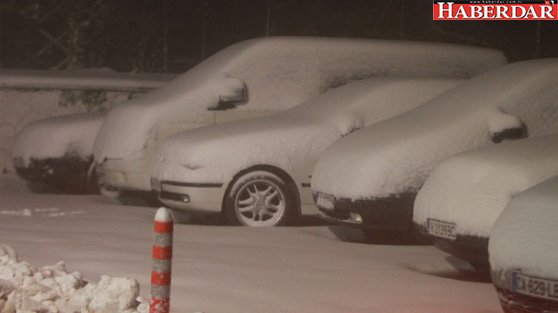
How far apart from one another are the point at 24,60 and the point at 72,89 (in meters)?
2.87

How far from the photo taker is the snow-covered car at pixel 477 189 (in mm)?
8453

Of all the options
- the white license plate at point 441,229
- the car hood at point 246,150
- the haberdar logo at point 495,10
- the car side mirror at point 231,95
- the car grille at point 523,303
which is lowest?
the car grille at point 523,303

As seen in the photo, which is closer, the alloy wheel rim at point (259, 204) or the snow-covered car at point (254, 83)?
the alloy wheel rim at point (259, 204)

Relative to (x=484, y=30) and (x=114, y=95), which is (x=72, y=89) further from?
(x=484, y=30)

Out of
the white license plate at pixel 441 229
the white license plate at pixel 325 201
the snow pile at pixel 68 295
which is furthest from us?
the white license plate at pixel 325 201

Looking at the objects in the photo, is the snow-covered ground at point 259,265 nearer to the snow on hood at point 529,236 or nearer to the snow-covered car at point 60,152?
the snow on hood at point 529,236

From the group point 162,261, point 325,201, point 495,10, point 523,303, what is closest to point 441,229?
point 523,303

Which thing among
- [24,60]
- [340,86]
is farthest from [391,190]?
[24,60]

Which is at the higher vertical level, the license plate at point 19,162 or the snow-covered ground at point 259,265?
the license plate at point 19,162

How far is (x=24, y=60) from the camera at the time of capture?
783 inches

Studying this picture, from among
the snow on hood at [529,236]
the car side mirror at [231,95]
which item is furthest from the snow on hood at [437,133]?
the snow on hood at [529,236]

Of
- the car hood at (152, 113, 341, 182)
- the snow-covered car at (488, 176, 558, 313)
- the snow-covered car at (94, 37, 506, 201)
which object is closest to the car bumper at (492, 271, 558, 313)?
the snow-covered car at (488, 176, 558, 313)

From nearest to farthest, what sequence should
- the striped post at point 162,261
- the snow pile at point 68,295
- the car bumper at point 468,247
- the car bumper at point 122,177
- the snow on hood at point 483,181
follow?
the striped post at point 162,261, the snow pile at point 68,295, the snow on hood at point 483,181, the car bumper at point 468,247, the car bumper at point 122,177

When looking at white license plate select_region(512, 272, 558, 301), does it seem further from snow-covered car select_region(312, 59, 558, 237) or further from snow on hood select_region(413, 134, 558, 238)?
snow-covered car select_region(312, 59, 558, 237)
